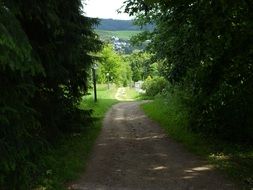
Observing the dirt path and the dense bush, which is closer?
the dirt path

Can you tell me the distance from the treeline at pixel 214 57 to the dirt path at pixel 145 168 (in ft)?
6.76

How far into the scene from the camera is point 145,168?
43.0 feet

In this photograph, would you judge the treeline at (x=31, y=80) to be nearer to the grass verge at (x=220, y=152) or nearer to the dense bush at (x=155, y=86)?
the grass verge at (x=220, y=152)

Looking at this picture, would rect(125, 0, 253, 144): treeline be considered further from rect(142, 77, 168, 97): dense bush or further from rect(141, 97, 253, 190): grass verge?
rect(142, 77, 168, 97): dense bush

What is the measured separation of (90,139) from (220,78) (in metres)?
5.49

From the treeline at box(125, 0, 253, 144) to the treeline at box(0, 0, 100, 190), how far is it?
9.22 feet

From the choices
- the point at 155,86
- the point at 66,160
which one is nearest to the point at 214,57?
the point at 66,160

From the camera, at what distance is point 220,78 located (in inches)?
640

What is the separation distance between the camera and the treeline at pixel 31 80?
662 cm

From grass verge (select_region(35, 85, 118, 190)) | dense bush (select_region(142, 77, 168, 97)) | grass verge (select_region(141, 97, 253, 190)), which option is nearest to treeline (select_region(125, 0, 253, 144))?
grass verge (select_region(141, 97, 253, 190))

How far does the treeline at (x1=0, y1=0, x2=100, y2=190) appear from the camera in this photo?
6.62 meters

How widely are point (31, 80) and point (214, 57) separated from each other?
8226 mm

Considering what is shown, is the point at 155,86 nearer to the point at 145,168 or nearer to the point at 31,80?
the point at 145,168

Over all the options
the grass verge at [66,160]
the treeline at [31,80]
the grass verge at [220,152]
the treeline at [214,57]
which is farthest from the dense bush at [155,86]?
the treeline at [31,80]
